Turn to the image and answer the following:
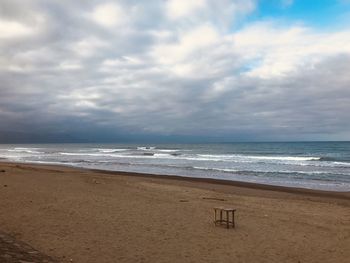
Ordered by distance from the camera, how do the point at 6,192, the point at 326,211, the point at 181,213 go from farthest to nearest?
1. the point at 6,192
2. the point at 326,211
3. the point at 181,213

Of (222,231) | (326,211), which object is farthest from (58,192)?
(326,211)

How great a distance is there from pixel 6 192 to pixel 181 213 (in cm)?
720

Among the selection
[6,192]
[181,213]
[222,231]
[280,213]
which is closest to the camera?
[222,231]

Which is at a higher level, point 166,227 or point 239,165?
point 239,165

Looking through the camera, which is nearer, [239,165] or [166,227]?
[166,227]

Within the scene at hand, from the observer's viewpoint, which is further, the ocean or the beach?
the ocean

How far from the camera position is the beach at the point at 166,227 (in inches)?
310

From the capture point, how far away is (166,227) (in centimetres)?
1005

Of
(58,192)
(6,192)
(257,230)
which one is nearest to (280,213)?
(257,230)

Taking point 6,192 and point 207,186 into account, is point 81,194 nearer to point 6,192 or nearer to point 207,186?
point 6,192

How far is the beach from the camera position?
7.87 meters

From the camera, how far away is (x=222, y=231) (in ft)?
32.4

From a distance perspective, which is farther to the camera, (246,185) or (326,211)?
(246,185)

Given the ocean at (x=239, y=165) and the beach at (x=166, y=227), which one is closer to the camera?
the beach at (x=166, y=227)
